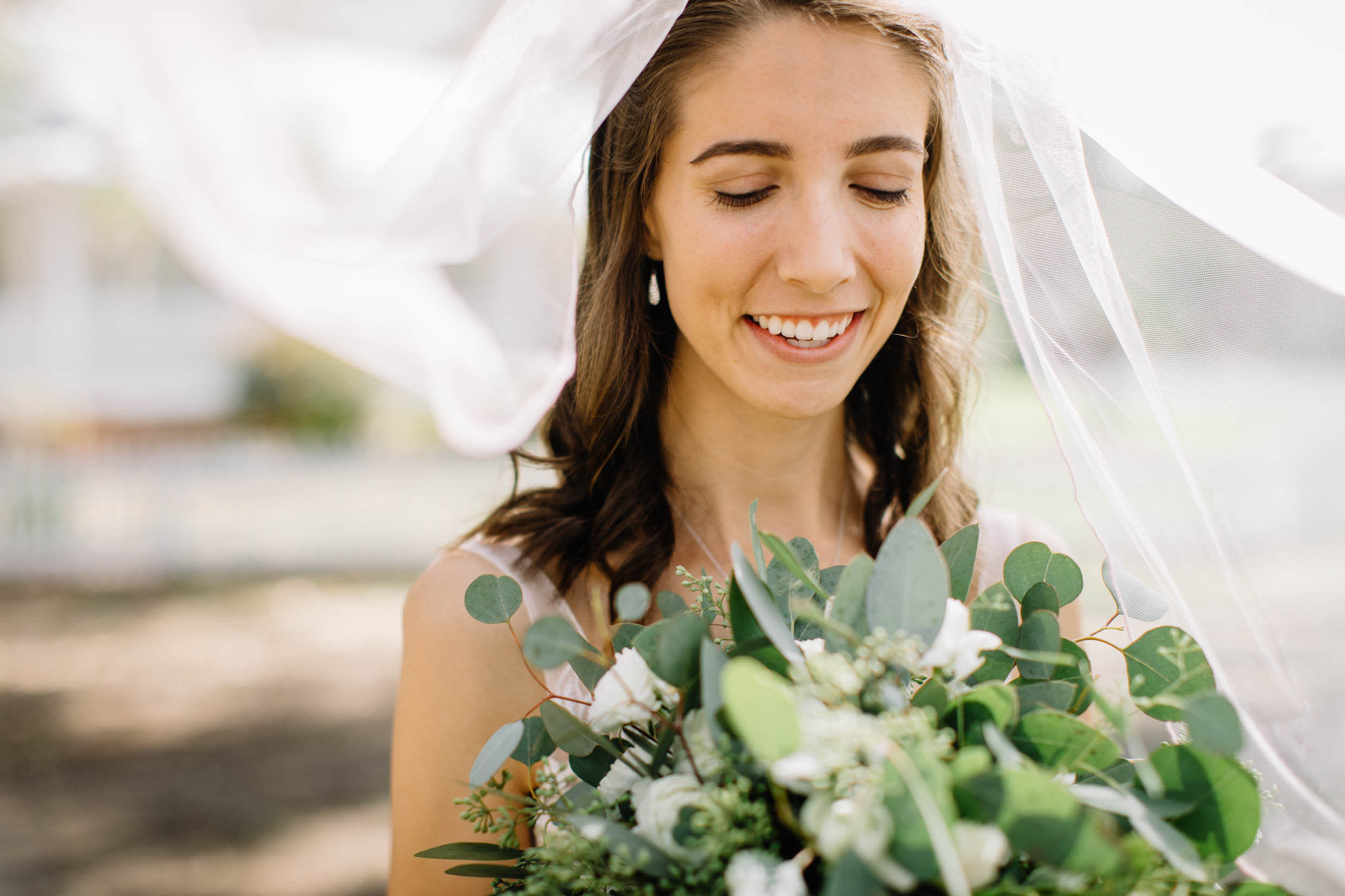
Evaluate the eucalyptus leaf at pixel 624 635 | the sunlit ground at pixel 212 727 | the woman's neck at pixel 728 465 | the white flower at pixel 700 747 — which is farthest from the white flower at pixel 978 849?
the sunlit ground at pixel 212 727

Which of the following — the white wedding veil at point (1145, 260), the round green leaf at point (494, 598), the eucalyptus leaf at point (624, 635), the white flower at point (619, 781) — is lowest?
the white flower at point (619, 781)

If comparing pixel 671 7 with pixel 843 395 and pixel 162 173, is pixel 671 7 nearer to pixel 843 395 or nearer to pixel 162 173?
pixel 843 395

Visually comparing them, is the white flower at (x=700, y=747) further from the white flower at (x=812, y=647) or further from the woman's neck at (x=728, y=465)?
the woman's neck at (x=728, y=465)

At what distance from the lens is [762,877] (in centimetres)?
84

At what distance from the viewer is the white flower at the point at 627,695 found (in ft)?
3.39

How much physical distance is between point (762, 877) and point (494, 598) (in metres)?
0.49

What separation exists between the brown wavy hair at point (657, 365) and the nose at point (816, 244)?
31cm

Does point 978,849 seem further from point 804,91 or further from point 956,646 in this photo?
point 804,91

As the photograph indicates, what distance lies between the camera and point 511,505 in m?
2.07

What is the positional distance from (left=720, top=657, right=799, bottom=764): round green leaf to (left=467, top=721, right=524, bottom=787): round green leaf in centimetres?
35

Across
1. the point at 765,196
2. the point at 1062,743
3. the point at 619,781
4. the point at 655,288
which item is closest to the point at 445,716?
the point at 619,781

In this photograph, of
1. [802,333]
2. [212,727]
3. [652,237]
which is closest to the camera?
[802,333]

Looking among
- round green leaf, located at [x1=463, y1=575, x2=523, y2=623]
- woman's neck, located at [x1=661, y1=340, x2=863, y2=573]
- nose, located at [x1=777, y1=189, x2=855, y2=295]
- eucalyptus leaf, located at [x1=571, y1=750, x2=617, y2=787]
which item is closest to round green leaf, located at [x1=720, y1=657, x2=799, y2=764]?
eucalyptus leaf, located at [x1=571, y1=750, x2=617, y2=787]

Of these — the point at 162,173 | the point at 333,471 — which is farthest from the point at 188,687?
the point at 162,173
